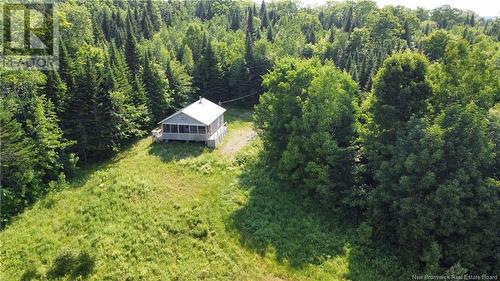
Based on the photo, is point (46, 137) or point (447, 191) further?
point (46, 137)

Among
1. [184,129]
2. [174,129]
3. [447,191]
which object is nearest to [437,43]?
[184,129]

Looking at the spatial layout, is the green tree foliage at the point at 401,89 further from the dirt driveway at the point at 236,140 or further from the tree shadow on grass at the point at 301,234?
the dirt driveway at the point at 236,140

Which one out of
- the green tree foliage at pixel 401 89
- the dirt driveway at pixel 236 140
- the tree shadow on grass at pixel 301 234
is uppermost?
the green tree foliage at pixel 401 89

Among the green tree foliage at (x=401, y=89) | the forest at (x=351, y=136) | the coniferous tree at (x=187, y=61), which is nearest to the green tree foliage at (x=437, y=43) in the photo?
the forest at (x=351, y=136)

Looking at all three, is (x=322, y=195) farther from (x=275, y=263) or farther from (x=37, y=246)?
(x=37, y=246)

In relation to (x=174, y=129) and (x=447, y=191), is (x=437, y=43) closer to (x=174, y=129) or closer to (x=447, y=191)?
(x=174, y=129)

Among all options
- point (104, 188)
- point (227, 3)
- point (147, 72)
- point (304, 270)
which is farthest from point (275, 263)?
point (227, 3)
